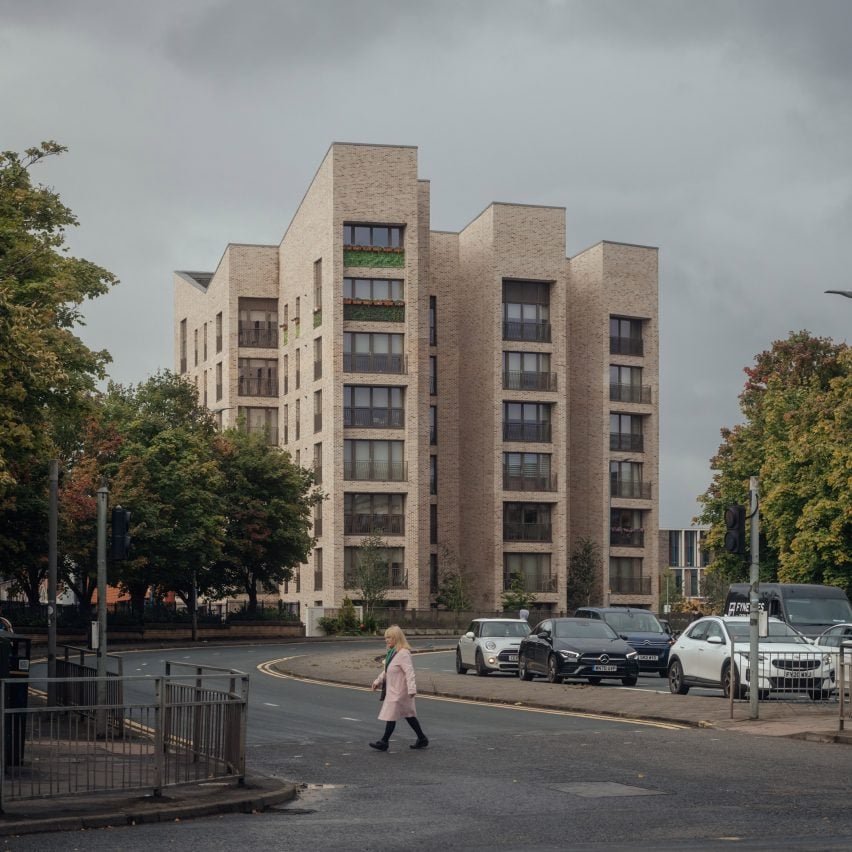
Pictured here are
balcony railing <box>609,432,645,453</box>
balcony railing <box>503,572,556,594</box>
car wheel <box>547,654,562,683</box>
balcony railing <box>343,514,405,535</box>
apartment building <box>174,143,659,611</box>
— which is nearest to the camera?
car wheel <box>547,654,562,683</box>

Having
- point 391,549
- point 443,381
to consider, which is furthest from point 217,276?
point 391,549

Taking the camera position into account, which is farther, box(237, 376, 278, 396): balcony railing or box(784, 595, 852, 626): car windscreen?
box(237, 376, 278, 396): balcony railing

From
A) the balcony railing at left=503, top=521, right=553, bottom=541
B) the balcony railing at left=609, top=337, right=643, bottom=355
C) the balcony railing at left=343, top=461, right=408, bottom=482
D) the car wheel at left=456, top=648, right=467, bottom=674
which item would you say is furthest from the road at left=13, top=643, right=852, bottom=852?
the balcony railing at left=609, top=337, right=643, bottom=355

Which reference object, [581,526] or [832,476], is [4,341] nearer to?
[832,476]

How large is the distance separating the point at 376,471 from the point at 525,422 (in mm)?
→ 9861

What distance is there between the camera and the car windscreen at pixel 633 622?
3956cm

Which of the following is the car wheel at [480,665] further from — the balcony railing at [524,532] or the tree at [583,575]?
the tree at [583,575]

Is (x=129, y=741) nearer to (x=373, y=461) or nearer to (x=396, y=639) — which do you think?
(x=396, y=639)

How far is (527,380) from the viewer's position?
8831 cm

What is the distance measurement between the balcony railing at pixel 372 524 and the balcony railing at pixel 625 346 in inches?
681

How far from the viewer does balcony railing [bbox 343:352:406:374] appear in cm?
8325

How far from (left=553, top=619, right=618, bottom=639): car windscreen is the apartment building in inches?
1800

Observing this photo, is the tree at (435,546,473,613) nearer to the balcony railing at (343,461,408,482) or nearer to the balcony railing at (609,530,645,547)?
the balcony railing at (343,461,408,482)

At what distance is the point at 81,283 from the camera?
1610 inches
